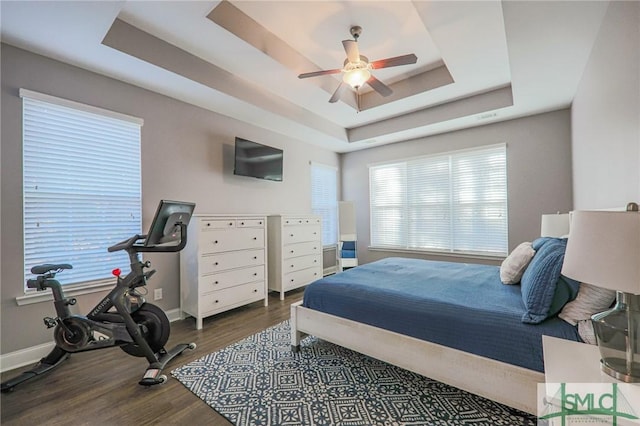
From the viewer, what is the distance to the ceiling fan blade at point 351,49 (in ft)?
7.27

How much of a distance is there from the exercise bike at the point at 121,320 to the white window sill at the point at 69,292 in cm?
31

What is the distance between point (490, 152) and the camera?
4.12m

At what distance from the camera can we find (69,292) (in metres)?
2.48

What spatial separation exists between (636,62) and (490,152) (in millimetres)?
2800

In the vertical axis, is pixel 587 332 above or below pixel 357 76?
below

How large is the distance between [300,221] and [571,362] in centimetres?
346

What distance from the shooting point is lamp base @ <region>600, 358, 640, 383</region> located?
3.23 feet

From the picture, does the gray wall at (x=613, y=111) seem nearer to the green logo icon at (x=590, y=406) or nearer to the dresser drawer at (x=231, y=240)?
the green logo icon at (x=590, y=406)

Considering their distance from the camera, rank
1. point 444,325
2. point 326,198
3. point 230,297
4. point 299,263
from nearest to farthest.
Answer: point 444,325, point 230,297, point 299,263, point 326,198

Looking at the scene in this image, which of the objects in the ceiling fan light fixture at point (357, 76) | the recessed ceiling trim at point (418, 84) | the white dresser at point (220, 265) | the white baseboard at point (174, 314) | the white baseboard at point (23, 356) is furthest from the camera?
the recessed ceiling trim at point (418, 84)

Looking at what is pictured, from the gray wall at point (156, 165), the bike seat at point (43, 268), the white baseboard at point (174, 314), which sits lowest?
the white baseboard at point (174, 314)

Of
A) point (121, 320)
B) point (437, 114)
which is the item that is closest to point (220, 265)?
point (121, 320)

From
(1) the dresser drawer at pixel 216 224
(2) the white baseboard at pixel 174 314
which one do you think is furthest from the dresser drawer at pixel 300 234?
(2) the white baseboard at pixel 174 314

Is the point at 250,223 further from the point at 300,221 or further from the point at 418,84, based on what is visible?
the point at 418,84
